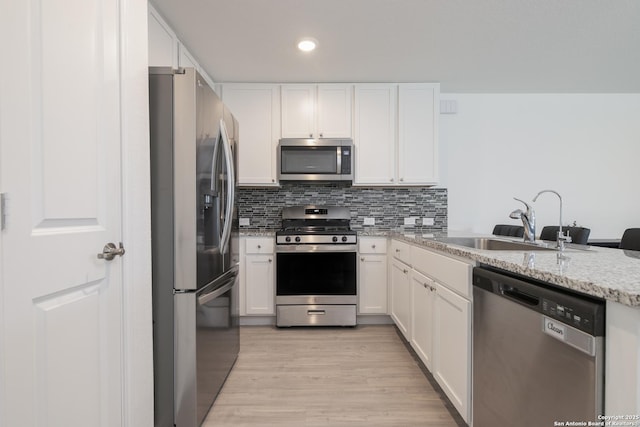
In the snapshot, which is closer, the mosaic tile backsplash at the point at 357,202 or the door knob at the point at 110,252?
the door knob at the point at 110,252

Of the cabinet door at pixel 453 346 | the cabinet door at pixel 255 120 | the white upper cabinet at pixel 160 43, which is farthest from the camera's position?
the cabinet door at pixel 255 120

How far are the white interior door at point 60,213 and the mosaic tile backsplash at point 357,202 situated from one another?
221 cm

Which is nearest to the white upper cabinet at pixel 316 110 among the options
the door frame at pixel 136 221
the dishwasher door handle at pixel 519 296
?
the door frame at pixel 136 221

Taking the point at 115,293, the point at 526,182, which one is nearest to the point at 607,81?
the point at 526,182

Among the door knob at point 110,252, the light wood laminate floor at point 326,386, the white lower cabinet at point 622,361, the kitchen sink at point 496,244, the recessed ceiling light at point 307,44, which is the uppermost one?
the recessed ceiling light at point 307,44

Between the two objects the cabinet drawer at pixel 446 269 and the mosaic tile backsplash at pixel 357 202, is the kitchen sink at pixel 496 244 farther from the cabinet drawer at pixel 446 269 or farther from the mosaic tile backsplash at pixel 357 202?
the mosaic tile backsplash at pixel 357 202

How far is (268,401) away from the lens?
5.75 ft

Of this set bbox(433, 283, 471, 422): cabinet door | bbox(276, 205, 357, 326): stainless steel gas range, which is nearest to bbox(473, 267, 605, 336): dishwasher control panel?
bbox(433, 283, 471, 422): cabinet door

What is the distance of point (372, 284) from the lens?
296 centimetres

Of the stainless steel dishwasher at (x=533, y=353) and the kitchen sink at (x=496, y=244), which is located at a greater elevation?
the kitchen sink at (x=496, y=244)

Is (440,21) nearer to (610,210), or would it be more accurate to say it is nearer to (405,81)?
(405,81)

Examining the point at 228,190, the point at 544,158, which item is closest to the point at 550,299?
the point at 228,190

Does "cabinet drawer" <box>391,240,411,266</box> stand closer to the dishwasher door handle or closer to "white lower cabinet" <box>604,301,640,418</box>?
the dishwasher door handle

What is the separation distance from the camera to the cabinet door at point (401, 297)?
2.29 m
